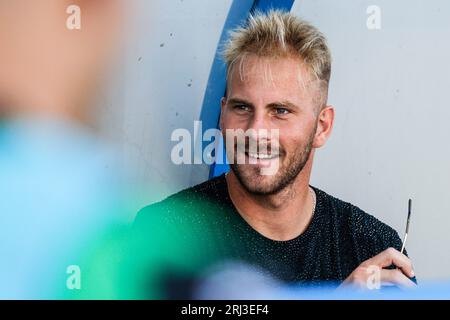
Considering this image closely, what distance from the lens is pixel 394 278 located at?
6.05ft

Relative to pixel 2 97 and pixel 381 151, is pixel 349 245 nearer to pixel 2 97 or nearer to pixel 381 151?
pixel 381 151

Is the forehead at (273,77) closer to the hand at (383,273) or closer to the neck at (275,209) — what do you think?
the neck at (275,209)

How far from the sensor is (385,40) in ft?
6.42

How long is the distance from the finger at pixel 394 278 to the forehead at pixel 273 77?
1.74 feet

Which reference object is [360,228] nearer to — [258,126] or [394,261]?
[394,261]

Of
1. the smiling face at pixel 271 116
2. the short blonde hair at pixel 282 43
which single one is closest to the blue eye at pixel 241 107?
the smiling face at pixel 271 116

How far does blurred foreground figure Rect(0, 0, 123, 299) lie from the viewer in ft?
6.30

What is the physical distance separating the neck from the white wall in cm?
14

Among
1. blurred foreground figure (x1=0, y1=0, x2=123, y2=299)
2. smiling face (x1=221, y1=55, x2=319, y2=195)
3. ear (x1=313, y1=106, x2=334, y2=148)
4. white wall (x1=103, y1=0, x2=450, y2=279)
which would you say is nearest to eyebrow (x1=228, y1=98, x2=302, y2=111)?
smiling face (x1=221, y1=55, x2=319, y2=195)

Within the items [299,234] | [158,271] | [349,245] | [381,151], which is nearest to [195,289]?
[158,271]

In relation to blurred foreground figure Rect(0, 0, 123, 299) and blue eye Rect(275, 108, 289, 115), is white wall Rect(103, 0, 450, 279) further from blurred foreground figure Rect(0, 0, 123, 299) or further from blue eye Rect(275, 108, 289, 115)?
blue eye Rect(275, 108, 289, 115)

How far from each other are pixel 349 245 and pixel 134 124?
70 cm

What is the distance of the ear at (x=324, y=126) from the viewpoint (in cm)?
190

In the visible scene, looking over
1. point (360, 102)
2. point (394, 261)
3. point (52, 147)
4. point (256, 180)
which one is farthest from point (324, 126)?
point (52, 147)
